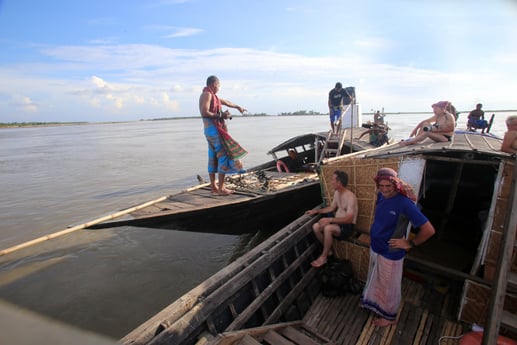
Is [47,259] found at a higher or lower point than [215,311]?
lower

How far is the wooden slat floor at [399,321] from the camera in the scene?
9.96 feet

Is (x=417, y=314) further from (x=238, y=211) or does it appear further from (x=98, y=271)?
(x=98, y=271)

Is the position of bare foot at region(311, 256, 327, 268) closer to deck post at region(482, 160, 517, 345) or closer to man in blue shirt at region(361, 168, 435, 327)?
man in blue shirt at region(361, 168, 435, 327)

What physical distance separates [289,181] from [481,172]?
4257 millimetres

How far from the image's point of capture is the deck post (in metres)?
1.90

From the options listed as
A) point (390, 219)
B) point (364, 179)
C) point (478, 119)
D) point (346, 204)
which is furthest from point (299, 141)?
point (478, 119)

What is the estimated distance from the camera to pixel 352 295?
376 cm

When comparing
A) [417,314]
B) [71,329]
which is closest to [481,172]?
[417,314]

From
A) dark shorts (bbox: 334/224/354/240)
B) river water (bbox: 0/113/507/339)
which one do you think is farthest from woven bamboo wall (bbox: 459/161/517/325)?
river water (bbox: 0/113/507/339)

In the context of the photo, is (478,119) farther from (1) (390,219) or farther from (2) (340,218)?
(1) (390,219)

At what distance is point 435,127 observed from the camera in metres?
5.29

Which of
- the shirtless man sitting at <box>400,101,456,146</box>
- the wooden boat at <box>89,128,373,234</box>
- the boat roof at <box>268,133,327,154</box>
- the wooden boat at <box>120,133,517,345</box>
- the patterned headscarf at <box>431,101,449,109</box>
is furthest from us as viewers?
the boat roof at <box>268,133,327,154</box>

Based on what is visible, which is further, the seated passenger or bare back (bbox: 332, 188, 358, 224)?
the seated passenger

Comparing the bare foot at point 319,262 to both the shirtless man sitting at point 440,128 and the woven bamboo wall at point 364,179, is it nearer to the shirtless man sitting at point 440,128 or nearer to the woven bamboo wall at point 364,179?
the woven bamboo wall at point 364,179
